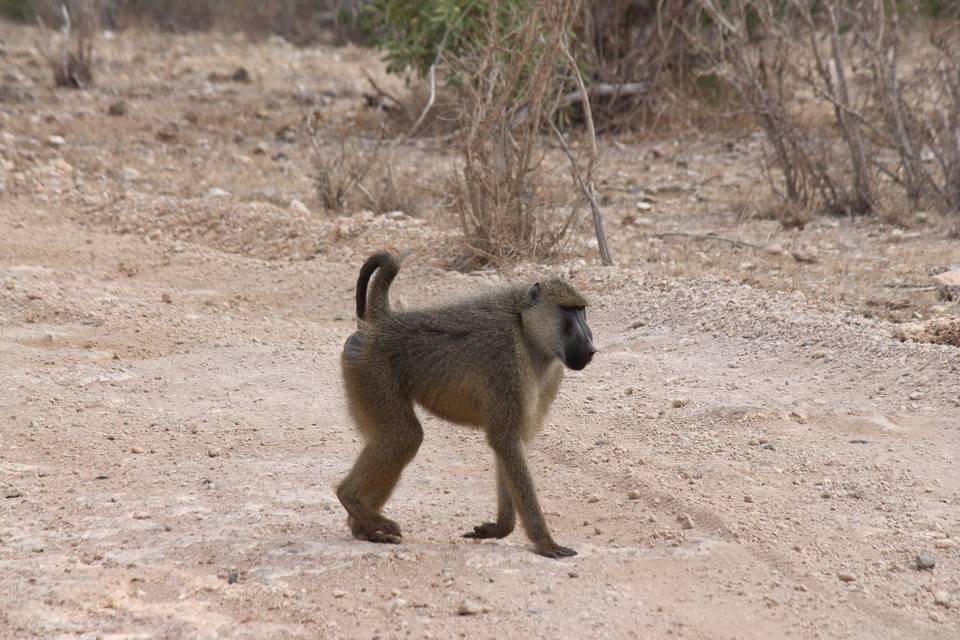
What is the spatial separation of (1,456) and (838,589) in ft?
13.4

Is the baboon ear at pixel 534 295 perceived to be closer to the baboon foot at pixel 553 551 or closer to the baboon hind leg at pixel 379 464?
the baboon hind leg at pixel 379 464

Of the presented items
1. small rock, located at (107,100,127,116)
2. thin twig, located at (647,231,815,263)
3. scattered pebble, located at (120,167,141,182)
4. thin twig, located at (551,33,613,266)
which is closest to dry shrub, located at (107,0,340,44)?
small rock, located at (107,100,127,116)

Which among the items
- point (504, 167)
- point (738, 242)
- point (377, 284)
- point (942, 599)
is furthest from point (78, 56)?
point (942, 599)

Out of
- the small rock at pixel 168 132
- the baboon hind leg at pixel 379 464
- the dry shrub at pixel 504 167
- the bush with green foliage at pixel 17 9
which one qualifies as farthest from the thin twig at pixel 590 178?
the bush with green foliage at pixel 17 9

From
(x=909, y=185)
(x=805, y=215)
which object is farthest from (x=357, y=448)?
(x=909, y=185)

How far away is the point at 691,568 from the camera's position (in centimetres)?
483

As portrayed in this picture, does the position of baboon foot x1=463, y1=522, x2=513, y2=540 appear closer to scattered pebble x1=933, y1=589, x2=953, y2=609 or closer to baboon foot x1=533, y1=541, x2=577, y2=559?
baboon foot x1=533, y1=541, x2=577, y2=559

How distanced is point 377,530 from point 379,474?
0.24 m

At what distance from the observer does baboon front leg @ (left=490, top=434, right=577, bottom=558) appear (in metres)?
4.94

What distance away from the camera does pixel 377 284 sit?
534 centimetres

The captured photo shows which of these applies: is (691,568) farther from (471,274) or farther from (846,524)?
(471,274)

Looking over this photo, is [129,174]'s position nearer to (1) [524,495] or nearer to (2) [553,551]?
(1) [524,495]

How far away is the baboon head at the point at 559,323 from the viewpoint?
4.97 meters

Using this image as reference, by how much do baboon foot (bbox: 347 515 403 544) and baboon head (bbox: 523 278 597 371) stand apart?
A: 978 millimetres
